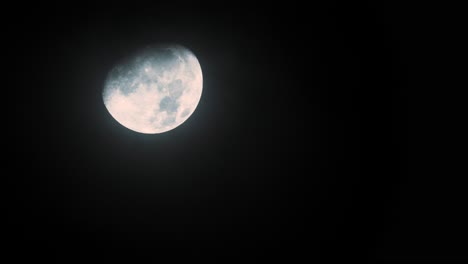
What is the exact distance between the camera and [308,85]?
3531mm

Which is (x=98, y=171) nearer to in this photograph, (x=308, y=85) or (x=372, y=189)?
(x=308, y=85)

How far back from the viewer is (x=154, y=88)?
9.77 ft

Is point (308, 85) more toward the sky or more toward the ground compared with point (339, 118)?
more toward the sky

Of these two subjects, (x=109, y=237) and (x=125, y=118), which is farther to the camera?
(x=109, y=237)

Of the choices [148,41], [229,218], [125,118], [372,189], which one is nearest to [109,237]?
[229,218]

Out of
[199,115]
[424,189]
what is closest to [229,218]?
[199,115]

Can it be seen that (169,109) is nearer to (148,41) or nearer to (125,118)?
(125,118)

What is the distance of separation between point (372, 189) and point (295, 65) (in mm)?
2798

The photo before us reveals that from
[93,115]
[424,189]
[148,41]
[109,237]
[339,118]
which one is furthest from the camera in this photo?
[109,237]

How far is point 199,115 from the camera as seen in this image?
3531 millimetres

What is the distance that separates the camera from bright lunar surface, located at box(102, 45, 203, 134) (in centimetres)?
295

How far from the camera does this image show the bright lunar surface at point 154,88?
9.67ft

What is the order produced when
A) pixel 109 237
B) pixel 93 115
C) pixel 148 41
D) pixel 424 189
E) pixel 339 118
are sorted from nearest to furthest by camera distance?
pixel 148 41 < pixel 93 115 < pixel 339 118 < pixel 424 189 < pixel 109 237

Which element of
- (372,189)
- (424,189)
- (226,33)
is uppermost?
(226,33)
